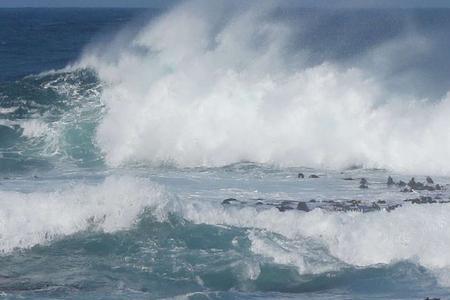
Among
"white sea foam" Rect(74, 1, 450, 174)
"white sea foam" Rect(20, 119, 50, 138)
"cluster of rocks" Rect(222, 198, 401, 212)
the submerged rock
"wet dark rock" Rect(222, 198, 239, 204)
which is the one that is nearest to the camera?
"cluster of rocks" Rect(222, 198, 401, 212)

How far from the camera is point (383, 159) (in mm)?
25781

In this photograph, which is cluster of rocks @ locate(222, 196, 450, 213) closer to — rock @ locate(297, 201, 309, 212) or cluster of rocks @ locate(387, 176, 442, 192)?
rock @ locate(297, 201, 309, 212)

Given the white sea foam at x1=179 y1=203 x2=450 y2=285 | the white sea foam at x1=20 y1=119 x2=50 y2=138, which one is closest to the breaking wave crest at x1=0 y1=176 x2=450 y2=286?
the white sea foam at x1=179 y1=203 x2=450 y2=285

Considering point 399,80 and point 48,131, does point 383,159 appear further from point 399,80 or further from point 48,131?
point 48,131

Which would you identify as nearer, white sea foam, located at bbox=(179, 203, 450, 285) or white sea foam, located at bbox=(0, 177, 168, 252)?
white sea foam, located at bbox=(179, 203, 450, 285)

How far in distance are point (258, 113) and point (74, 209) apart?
1198cm

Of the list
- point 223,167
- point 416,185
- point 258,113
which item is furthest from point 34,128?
point 416,185

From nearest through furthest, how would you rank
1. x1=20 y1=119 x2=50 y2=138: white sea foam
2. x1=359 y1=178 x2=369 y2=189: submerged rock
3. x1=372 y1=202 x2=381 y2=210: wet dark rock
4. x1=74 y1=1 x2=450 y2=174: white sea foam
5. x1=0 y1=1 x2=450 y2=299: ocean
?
x1=0 y1=1 x2=450 y2=299: ocean → x1=372 y1=202 x2=381 y2=210: wet dark rock → x1=359 y1=178 x2=369 y2=189: submerged rock → x1=74 y1=1 x2=450 y2=174: white sea foam → x1=20 y1=119 x2=50 y2=138: white sea foam

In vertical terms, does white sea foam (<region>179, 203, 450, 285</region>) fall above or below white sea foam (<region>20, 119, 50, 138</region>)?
below

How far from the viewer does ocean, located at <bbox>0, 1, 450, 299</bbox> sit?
15.0 metres

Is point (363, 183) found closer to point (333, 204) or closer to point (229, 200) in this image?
point (333, 204)

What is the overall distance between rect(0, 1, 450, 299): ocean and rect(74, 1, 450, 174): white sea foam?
2.6 inches

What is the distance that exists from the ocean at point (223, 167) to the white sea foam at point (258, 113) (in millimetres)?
66

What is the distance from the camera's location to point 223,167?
83.0 ft
